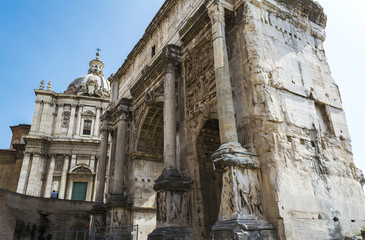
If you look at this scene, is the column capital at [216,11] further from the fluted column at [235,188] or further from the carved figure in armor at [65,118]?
the carved figure in armor at [65,118]

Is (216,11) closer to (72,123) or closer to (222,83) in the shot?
(222,83)

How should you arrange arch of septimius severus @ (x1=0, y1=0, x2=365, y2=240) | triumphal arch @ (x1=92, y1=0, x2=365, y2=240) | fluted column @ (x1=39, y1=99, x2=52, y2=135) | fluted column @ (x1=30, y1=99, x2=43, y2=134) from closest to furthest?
1. triumphal arch @ (x1=92, y1=0, x2=365, y2=240)
2. arch of septimius severus @ (x1=0, y1=0, x2=365, y2=240)
3. fluted column @ (x1=30, y1=99, x2=43, y2=134)
4. fluted column @ (x1=39, y1=99, x2=52, y2=135)

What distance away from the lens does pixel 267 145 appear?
24.2ft

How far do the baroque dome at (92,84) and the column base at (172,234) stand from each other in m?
25.6

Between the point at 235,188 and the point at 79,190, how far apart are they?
22.9m

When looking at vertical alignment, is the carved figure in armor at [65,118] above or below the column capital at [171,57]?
above

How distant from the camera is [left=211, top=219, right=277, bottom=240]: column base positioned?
19.5 ft

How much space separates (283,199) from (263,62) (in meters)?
3.91

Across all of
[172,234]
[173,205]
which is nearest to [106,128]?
[173,205]

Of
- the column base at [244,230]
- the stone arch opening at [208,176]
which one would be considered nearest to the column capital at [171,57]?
the stone arch opening at [208,176]

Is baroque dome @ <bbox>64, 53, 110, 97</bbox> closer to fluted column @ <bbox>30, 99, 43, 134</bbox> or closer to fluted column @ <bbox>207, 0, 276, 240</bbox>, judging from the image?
fluted column @ <bbox>30, 99, 43, 134</bbox>

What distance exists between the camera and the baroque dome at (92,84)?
32.6m

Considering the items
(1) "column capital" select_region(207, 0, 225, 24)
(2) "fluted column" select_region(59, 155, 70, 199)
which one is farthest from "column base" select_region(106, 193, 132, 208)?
(2) "fluted column" select_region(59, 155, 70, 199)

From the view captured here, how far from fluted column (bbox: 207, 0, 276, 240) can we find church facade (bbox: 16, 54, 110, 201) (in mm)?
21594
